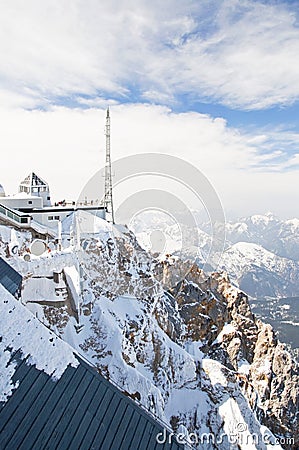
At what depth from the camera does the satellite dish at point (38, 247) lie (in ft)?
96.7

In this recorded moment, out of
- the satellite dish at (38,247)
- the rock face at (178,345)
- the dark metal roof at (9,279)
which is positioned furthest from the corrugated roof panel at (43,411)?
the satellite dish at (38,247)

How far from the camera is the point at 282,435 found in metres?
48.8

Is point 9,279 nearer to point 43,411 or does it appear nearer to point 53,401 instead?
point 53,401

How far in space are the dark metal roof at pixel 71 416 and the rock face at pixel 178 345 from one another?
1146 centimetres

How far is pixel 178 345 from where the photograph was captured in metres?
43.4

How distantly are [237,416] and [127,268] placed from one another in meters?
20.2

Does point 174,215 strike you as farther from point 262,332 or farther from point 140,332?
point 262,332

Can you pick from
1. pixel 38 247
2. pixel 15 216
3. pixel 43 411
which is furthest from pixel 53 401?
pixel 15 216

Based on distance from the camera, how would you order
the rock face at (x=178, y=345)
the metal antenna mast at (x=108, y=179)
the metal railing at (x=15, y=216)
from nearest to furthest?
the rock face at (x=178, y=345) → the metal railing at (x=15, y=216) → the metal antenna mast at (x=108, y=179)

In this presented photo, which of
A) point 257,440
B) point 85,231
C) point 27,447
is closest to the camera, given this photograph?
point 27,447

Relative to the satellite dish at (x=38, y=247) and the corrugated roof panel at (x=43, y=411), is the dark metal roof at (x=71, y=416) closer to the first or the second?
the corrugated roof panel at (x=43, y=411)

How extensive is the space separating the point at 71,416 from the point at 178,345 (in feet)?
123

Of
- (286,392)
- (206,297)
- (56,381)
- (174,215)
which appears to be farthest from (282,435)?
(56,381)

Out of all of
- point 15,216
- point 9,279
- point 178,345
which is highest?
point 15,216
